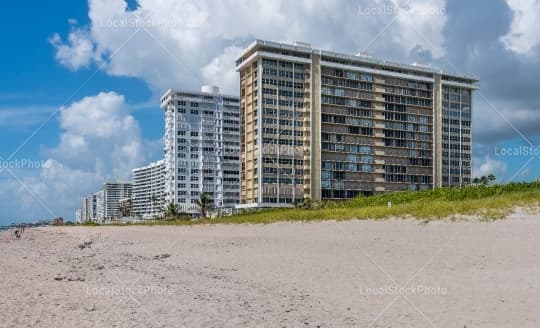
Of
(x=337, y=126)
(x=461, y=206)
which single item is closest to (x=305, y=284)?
(x=461, y=206)

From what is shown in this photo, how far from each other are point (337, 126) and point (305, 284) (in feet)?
338

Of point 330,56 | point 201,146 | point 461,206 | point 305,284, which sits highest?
point 330,56

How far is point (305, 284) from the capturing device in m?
16.2

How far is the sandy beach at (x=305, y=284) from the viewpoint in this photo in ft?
39.5

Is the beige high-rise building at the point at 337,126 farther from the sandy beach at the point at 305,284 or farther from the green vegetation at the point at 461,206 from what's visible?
the sandy beach at the point at 305,284

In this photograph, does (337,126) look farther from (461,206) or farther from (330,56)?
(461,206)

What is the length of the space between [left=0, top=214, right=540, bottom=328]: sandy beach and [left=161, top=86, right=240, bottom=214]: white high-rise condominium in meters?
138

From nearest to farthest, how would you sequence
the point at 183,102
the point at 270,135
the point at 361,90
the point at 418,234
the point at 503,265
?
the point at 503,265, the point at 418,234, the point at 270,135, the point at 361,90, the point at 183,102

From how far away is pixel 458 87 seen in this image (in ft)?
443

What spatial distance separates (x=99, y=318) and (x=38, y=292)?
359 centimetres

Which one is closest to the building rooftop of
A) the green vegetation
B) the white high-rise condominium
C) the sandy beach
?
the white high-rise condominium

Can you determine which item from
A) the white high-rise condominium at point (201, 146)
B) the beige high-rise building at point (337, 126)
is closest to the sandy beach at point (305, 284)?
the beige high-rise building at point (337, 126)

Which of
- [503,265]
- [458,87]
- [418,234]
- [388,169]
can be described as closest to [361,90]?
[388,169]

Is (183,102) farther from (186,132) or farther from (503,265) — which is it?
(503,265)
